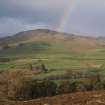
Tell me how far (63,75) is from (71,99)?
384ft

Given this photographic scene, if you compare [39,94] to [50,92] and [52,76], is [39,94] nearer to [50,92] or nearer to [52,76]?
[50,92]

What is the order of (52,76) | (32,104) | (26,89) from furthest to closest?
(52,76) → (26,89) → (32,104)

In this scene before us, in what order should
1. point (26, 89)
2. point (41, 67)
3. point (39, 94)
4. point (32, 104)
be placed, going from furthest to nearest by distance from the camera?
point (41, 67), point (26, 89), point (39, 94), point (32, 104)

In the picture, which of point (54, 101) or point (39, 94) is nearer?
point (54, 101)

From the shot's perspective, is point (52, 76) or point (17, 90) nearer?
point (17, 90)

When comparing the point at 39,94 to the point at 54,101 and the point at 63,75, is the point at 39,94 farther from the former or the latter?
the point at 63,75

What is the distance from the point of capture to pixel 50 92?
70.9 meters

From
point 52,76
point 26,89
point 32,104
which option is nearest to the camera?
point 32,104

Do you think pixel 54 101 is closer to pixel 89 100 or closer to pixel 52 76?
pixel 89 100

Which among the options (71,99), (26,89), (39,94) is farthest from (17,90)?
(71,99)

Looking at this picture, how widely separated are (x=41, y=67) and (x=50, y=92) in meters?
98.1

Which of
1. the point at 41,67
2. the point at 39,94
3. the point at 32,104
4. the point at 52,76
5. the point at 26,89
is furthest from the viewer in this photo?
the point at 41,67

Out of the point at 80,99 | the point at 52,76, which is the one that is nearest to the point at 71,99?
the point at 80,99

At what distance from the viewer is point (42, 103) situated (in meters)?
17.9
